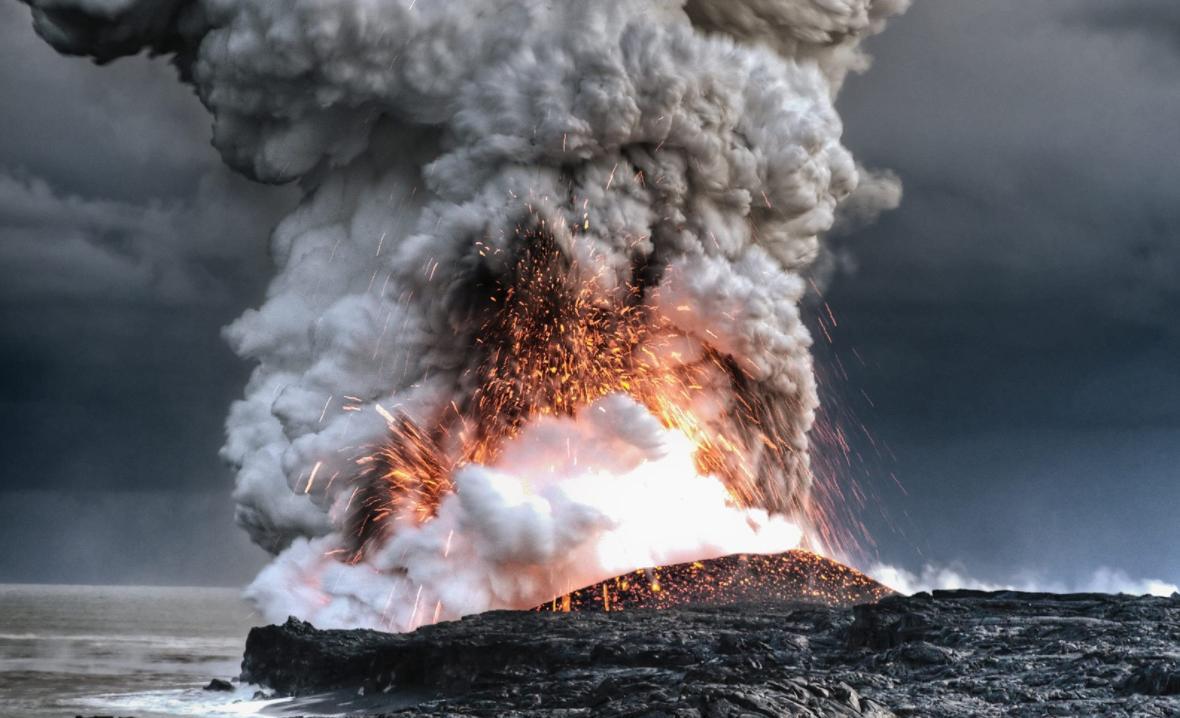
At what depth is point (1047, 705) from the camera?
108 ft

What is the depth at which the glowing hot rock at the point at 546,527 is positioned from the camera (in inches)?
2108

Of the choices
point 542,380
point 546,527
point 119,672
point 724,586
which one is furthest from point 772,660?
point 119,672

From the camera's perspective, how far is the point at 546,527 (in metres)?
53.2

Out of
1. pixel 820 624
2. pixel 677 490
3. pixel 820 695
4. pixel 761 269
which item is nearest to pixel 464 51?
pixel 761 269

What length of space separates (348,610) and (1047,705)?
32470 millimetres

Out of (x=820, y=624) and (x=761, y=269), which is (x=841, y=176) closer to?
(x=761, y=269)

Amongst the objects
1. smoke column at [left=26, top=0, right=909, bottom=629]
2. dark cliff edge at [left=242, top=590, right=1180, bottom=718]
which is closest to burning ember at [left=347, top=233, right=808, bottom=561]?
smoke column at [left=26, top=0, right=909, bottom=629]

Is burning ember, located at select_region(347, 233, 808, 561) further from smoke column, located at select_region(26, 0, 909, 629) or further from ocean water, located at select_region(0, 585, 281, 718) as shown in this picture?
ocean water, located at select_region(0, 585, 281, 718)

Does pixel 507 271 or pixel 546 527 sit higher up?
pixel 507 271

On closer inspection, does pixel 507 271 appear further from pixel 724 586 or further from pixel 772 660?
pixel 772 660

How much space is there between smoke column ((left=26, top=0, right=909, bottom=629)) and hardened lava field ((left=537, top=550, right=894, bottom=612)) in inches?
43.4

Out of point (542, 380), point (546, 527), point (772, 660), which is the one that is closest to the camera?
point (772, 660)

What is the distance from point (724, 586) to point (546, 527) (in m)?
8.30

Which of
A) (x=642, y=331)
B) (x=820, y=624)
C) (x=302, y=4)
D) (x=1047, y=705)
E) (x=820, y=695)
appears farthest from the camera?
(x=642, y=331)
